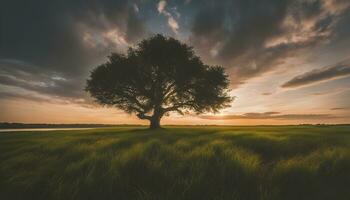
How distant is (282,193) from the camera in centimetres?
342

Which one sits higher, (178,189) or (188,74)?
(188,74)

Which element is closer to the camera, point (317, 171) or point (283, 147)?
point (317, 171)

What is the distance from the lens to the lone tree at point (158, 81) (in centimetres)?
2927

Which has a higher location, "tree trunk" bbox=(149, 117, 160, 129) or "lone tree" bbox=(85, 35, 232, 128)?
"lone tree" bbox=(85, 35, 232, 128)

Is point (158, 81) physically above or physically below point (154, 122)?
above

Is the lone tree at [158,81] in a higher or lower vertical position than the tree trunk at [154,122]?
higher

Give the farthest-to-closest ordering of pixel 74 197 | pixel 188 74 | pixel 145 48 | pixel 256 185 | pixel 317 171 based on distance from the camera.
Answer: pixel 145 48 < pixel 188 74 < pixel 317 171 < pixel 256 185 < pixel 74 197

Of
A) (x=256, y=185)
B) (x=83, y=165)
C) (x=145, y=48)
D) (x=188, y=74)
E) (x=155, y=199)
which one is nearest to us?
(x=155, y=199)

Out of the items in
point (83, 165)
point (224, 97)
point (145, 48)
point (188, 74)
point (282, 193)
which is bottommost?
point (282, 193)

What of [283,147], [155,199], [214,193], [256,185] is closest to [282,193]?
[256,185]

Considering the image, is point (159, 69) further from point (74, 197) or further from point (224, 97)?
point (74, 197)

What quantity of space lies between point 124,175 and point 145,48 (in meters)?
29.1

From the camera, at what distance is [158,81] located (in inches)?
1211

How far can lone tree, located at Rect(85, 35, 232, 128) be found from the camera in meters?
29.3
